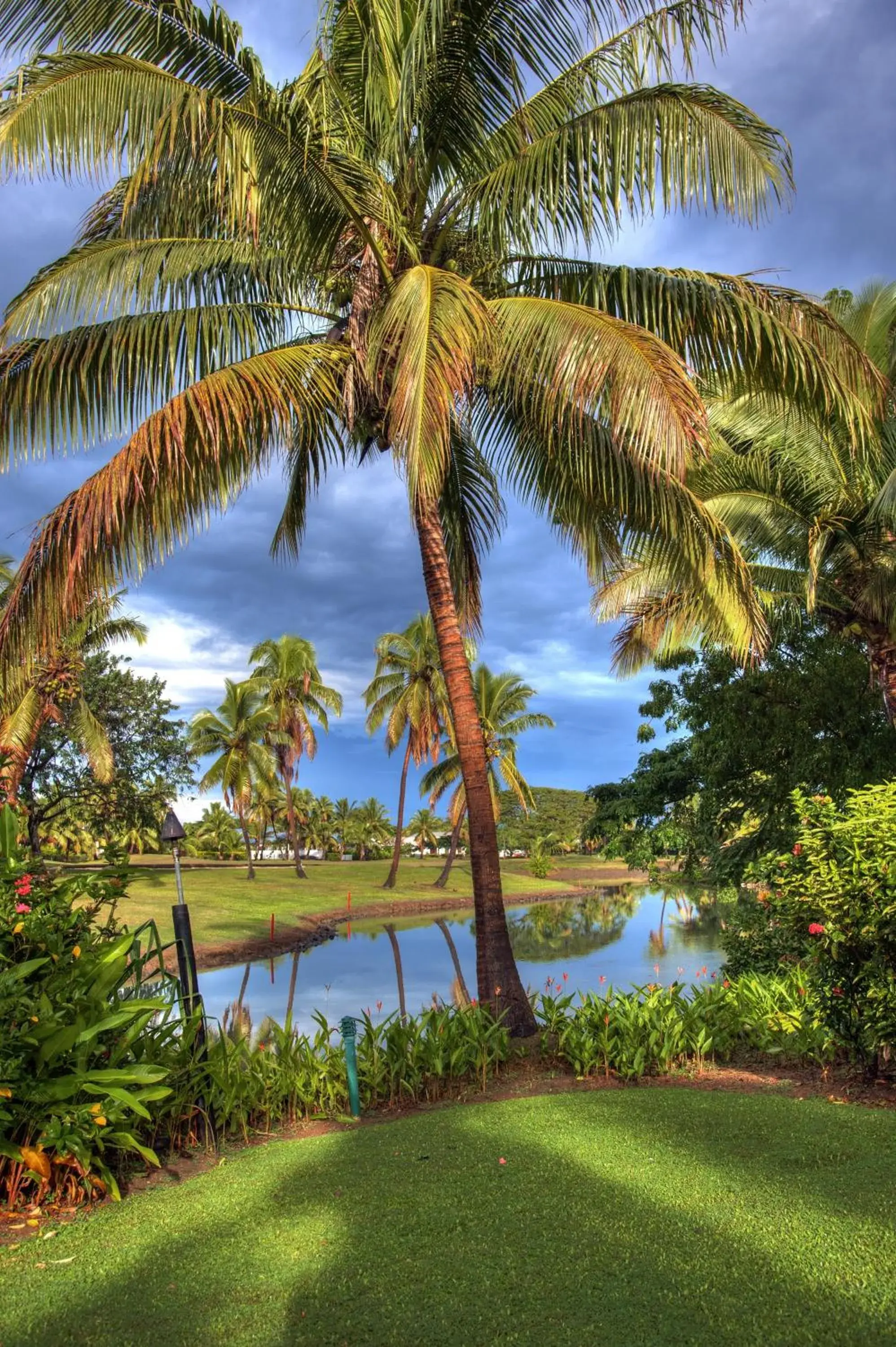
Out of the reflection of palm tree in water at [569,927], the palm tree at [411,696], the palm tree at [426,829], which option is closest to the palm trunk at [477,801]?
the reflection of palm tree in water at [569,927]

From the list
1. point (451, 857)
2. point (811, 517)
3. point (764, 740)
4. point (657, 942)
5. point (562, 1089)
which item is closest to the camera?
point (562, 1089)

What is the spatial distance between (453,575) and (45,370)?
5.15 meters

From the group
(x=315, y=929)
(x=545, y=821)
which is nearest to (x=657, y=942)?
(x=315, y=929)

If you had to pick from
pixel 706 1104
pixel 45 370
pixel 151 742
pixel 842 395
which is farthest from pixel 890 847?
pixel 151 742

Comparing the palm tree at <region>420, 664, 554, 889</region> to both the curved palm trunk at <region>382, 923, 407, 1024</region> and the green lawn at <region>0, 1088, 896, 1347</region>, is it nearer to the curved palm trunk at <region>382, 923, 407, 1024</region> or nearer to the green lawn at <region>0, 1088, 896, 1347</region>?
the curved palm trunk at <region>382, 923, 407, 1024</region>

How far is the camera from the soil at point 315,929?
2134 centimetres

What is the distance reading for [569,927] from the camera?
30078mm

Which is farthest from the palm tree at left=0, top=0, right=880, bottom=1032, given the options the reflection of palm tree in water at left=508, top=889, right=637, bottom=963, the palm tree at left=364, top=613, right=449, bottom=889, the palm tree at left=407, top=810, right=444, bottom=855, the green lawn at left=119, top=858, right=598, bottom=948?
the palm tree at left=407, top=810, right=444, bottom=855

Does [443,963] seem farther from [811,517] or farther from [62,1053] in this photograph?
[62,1053]

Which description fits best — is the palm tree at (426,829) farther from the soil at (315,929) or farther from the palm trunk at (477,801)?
the palm trunk at (477,801)

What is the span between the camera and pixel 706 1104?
19.7 ft

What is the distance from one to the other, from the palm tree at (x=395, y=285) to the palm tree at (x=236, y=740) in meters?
33.6

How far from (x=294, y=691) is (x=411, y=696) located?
769 cm

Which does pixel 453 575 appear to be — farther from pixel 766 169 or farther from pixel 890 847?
pixel 890 847
